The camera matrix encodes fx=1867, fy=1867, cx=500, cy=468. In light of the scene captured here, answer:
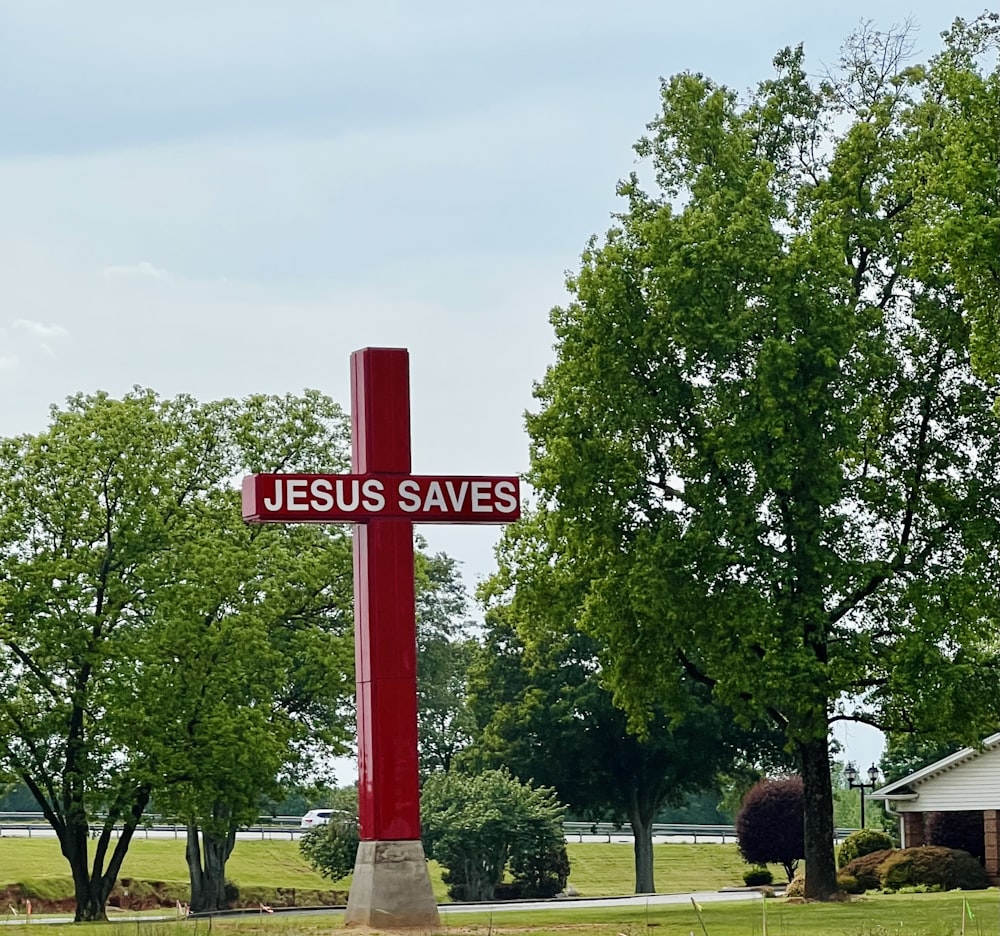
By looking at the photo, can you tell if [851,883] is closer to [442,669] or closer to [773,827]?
[773,827]

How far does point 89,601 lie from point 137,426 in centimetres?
444

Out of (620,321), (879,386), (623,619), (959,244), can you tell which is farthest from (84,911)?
(959,244)

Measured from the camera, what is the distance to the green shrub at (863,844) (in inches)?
2239

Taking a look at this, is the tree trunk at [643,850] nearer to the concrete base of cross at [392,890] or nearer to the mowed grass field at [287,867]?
the mowed grass field at [287,867]

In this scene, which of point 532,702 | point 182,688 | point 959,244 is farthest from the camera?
point 532,702

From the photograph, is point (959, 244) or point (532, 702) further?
point (532, 702)

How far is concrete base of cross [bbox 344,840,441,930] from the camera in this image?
2639 cm

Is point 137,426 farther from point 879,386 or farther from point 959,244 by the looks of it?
point 959,244

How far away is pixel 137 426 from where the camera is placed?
4466cm

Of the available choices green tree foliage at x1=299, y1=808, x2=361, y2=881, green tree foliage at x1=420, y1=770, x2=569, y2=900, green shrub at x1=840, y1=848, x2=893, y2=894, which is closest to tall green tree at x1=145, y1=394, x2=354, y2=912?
green tree foliage at x1=420, y1=770, x2=569, y2=900

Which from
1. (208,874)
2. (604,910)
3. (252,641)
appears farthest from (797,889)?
(208,874)

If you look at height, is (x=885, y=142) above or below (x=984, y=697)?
above

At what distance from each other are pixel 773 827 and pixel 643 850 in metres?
5.61

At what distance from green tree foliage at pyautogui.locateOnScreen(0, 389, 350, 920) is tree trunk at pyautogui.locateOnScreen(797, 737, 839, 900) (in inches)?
488
